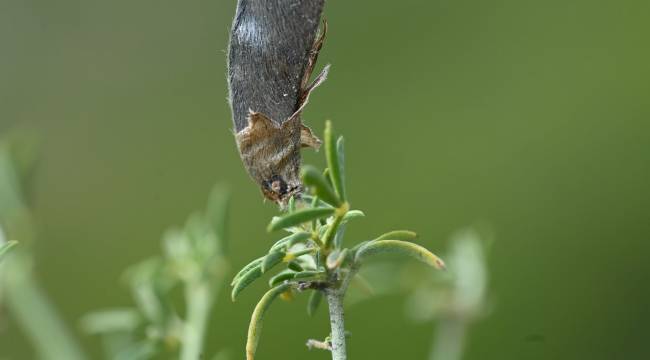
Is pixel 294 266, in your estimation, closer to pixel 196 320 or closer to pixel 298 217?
pixel 298 217

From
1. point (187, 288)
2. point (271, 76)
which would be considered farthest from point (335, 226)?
point (187, 288)

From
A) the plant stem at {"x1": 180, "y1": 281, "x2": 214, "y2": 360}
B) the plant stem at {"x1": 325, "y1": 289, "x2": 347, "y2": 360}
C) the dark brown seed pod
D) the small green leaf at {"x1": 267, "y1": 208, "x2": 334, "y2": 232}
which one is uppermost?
the dark brown seed pod

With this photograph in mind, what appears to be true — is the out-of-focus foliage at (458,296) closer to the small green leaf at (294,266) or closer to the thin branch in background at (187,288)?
the thin branch in background at (187,288)

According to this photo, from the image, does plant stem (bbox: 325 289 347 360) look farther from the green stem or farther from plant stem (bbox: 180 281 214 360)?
plant stem (bbox: 180 281 214 360)

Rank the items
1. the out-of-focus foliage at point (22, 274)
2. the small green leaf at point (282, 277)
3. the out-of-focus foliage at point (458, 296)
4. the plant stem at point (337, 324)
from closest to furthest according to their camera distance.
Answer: the plant stem at point (337, 324) < the small green leaf at point (282, 277) < the out-of-focus foliage at point (22, 274) < the out-of-focus foliage at point (458, 296)

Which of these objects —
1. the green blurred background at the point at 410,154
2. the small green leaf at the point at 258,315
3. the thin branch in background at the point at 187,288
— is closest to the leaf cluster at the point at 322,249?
the small green leaf at the point at 258,315

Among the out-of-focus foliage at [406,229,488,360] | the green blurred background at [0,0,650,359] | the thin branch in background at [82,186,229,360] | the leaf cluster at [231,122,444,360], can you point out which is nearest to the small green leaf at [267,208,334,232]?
the leaf cluster at [231,122,444,360]

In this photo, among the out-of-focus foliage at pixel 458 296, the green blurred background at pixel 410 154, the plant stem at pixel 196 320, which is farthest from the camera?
the green blurred background at pixel 410 154
